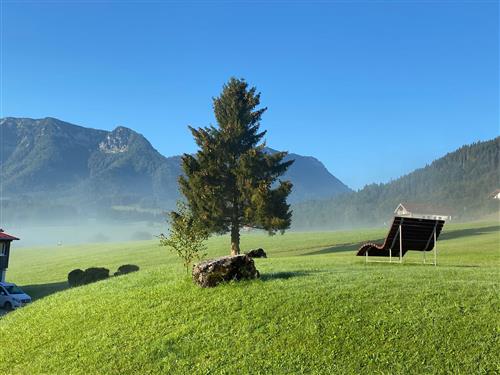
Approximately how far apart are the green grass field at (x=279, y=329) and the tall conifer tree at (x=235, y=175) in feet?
96.4

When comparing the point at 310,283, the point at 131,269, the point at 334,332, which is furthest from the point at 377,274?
the point at 131,269

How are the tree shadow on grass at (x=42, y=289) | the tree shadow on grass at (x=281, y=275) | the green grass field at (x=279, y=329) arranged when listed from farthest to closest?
the tree shadow on grass at (x=42, y=289) < the tree shadow on grass at (x=281, y=275) < the green grass field at (x=279, y=329)

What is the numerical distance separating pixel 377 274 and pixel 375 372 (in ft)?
24.8

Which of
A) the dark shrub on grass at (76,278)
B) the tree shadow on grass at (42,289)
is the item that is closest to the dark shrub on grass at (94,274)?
the dark shrub on grass at (76,278)

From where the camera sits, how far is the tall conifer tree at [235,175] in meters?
47.4

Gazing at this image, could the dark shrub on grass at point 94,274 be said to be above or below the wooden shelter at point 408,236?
below

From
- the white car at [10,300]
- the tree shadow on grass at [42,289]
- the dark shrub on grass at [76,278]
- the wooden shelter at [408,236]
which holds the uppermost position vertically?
the wooden shelter at [408,236]

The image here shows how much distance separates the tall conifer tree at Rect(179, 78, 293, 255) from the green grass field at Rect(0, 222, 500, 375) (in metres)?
29.4

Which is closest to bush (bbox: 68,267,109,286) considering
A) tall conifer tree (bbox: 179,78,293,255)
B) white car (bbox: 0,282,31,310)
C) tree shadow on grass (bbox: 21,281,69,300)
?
tree shadow on grass (bbox: 21,281,69,300)

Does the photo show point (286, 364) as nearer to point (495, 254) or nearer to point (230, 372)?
point (230, 372)

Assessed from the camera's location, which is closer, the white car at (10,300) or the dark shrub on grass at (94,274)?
the white car at (10,300)

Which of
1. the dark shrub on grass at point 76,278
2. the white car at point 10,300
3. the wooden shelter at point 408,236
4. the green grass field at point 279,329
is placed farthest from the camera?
the dark shrub on grass at point 76,278

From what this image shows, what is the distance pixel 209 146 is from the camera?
163 ft

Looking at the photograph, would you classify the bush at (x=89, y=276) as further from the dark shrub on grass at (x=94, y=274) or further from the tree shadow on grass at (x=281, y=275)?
the tree shadow on grass at (x=281, y=275)
